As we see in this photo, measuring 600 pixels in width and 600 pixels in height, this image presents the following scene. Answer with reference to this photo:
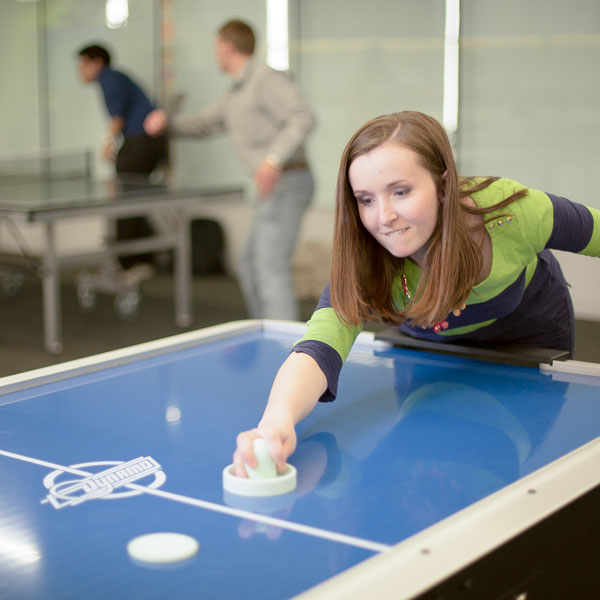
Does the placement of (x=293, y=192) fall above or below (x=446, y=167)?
below

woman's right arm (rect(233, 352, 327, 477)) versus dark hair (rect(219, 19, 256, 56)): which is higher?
dark hair (rect(219, 19, 256, 56))

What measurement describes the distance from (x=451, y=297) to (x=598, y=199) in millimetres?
4523

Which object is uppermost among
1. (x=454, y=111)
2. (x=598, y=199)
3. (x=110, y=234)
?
(x=454, y=111)

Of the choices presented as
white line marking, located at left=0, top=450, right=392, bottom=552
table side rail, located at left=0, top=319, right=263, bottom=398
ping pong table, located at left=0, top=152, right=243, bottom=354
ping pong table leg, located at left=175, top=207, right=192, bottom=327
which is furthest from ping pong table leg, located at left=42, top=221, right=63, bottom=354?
white line marking, located at left=0, top=450, right=392, bottom=552

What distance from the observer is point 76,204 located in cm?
506

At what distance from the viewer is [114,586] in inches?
46.9

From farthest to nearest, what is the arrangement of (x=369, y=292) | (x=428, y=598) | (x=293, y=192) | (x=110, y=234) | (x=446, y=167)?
(x=110, y=234)
(x=293, y=192)
(x=369, y=292)
(x=446, y=167)
(x=428, y=598)

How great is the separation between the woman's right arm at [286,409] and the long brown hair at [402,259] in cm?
17

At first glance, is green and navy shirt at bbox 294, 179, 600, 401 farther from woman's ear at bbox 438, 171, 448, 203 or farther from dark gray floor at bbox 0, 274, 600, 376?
dark gray floor at bbox 0, 274, 600, 376

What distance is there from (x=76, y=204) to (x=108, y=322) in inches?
56.8

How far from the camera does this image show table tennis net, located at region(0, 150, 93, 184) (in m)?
6.56

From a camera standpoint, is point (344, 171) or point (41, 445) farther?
point (344, 171)

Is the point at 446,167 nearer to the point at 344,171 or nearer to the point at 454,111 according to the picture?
the point at 344,171

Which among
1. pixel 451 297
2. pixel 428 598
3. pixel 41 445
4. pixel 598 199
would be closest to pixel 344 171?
pixel 451 297
